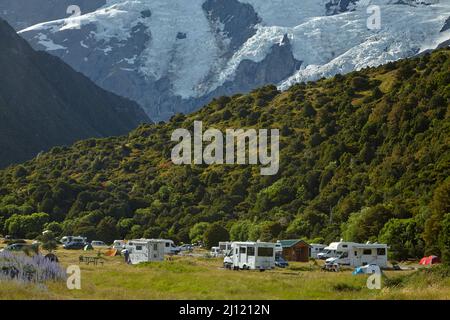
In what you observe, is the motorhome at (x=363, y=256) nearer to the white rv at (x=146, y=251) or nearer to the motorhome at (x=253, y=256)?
the motorhome at (x=253, y=256)

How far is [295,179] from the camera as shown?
112m

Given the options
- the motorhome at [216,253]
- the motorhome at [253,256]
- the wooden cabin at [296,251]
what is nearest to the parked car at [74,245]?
the motorhome at [216,253]

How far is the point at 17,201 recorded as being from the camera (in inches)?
4875

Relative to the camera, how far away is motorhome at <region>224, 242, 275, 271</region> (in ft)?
181

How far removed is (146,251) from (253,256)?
13200 mm

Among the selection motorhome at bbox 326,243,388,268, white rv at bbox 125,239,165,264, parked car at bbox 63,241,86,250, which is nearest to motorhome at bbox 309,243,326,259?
motorhome at bbox 326,243,388,268

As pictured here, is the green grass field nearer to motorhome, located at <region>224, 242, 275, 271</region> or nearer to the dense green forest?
motorhome, located at <region>224, 242, 275, 271</region>

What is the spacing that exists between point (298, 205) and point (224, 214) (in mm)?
11520

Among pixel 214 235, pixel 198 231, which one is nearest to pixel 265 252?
pixel 214 235

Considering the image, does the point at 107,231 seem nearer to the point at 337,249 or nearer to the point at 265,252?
the point at 337,249

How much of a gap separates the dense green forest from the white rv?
22.5m

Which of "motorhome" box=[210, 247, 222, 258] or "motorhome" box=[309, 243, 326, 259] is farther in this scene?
"motorhome" box=[210, 247, 222, 258]

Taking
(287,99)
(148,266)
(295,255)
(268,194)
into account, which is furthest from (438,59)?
(148,266)

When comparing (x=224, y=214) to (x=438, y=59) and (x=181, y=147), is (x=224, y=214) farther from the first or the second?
(x=438, y=59)
